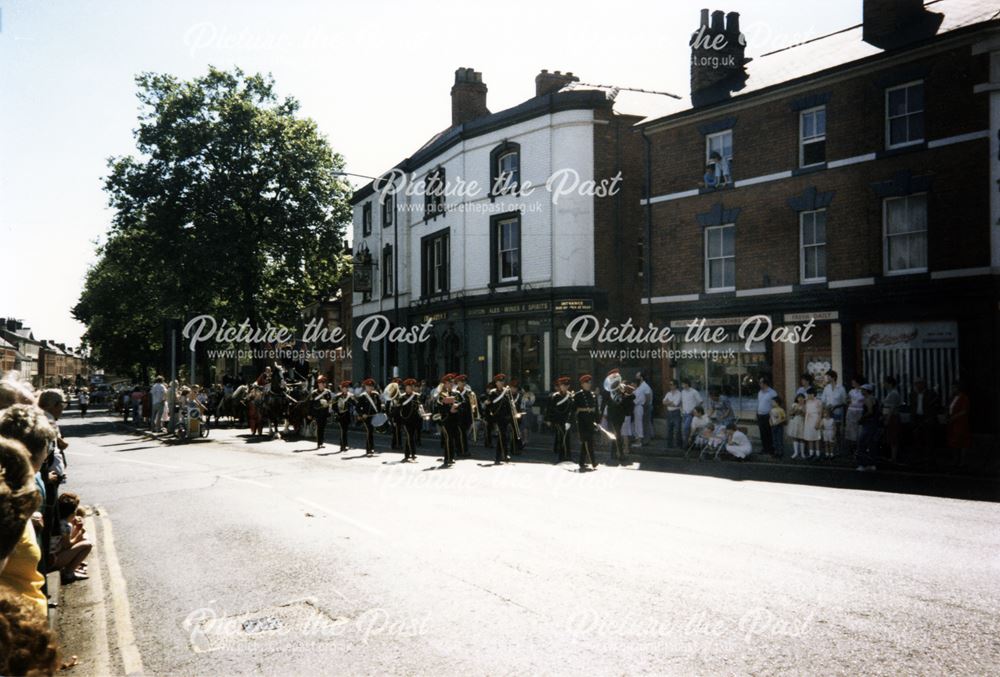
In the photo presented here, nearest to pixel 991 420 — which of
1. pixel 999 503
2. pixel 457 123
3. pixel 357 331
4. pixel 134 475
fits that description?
pixel 999 503

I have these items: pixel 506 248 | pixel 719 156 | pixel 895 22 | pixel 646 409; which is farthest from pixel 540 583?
pixel 506 248

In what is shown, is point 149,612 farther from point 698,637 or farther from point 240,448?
point 240,448

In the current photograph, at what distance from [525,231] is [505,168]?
315 centimetres

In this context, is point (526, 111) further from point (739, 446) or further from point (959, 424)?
point (959, 424)

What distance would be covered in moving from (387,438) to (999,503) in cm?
1880

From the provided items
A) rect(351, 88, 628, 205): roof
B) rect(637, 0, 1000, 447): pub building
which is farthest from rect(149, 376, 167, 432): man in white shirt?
rect(637, 0, 1000, 447): pub building

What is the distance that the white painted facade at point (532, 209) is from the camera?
27.8 m

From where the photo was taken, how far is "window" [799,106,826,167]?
68.2 feet

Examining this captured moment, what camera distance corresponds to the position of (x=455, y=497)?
38.0 ft

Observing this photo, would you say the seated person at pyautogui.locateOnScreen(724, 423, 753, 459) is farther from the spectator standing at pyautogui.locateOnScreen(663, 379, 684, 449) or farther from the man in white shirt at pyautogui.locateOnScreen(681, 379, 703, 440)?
the spectator standing at pyautogui.locateOnScreen(663, 379, 684, 449)

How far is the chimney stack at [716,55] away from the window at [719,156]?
5.28 feet

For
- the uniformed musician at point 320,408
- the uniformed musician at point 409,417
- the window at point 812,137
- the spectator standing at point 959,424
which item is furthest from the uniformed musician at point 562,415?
the window at point 812,137

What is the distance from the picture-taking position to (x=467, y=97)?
1326 inches

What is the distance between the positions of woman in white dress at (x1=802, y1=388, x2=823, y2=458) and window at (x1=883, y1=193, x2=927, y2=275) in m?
4.83
